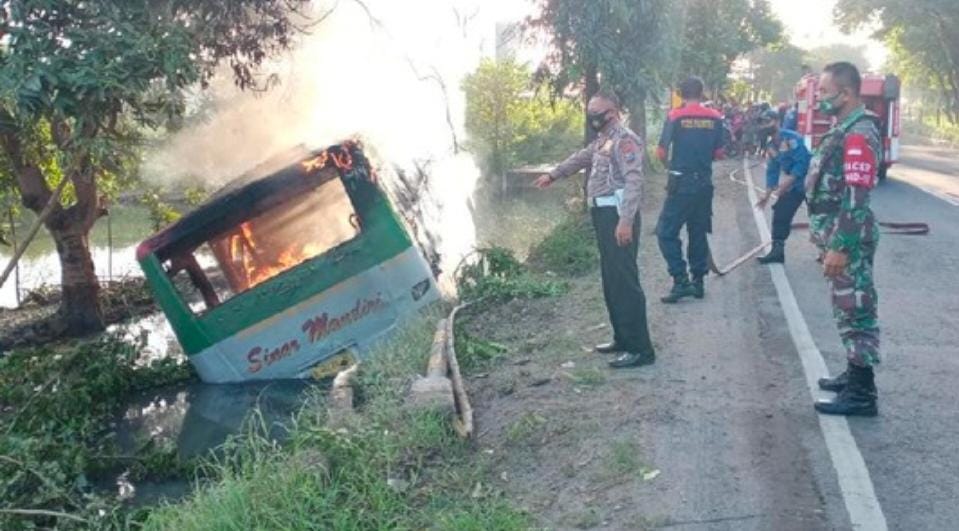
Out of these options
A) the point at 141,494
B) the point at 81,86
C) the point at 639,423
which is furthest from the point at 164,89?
A: the point at 639,423

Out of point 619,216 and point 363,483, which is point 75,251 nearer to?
point 619,216

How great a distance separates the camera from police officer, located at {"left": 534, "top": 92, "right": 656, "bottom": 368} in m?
6.16

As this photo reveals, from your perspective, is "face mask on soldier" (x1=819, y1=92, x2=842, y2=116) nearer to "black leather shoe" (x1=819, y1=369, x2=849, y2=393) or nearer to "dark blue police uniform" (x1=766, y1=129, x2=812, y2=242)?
"black leather shoe" (x1=819, y1=369, x2=849, y2=393)

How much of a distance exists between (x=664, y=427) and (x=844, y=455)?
939mm

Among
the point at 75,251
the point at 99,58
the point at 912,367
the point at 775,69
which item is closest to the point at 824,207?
the point at 912,367

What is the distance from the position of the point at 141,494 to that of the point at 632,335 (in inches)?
150

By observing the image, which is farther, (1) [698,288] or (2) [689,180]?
(1) [698,288]

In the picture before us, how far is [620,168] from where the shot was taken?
6199 millimetres

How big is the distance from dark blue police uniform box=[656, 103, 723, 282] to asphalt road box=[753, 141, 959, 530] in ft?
3.48

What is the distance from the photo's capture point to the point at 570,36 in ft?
40.8

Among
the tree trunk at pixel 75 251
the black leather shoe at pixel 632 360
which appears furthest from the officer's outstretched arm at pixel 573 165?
the tree trunk at pixel 75 251

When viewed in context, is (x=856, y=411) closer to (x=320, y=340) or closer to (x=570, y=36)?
(x=320, y=340)

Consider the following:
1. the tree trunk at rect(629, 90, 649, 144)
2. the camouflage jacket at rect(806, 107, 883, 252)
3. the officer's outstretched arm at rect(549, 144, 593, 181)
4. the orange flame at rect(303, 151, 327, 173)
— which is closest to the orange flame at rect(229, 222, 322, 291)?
the orange flame at rect(303, 151, 327, 173)

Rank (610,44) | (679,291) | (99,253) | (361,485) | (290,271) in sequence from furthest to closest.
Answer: (99,253)
(610,44)
(679,291)
(290,271)
(361,485)
